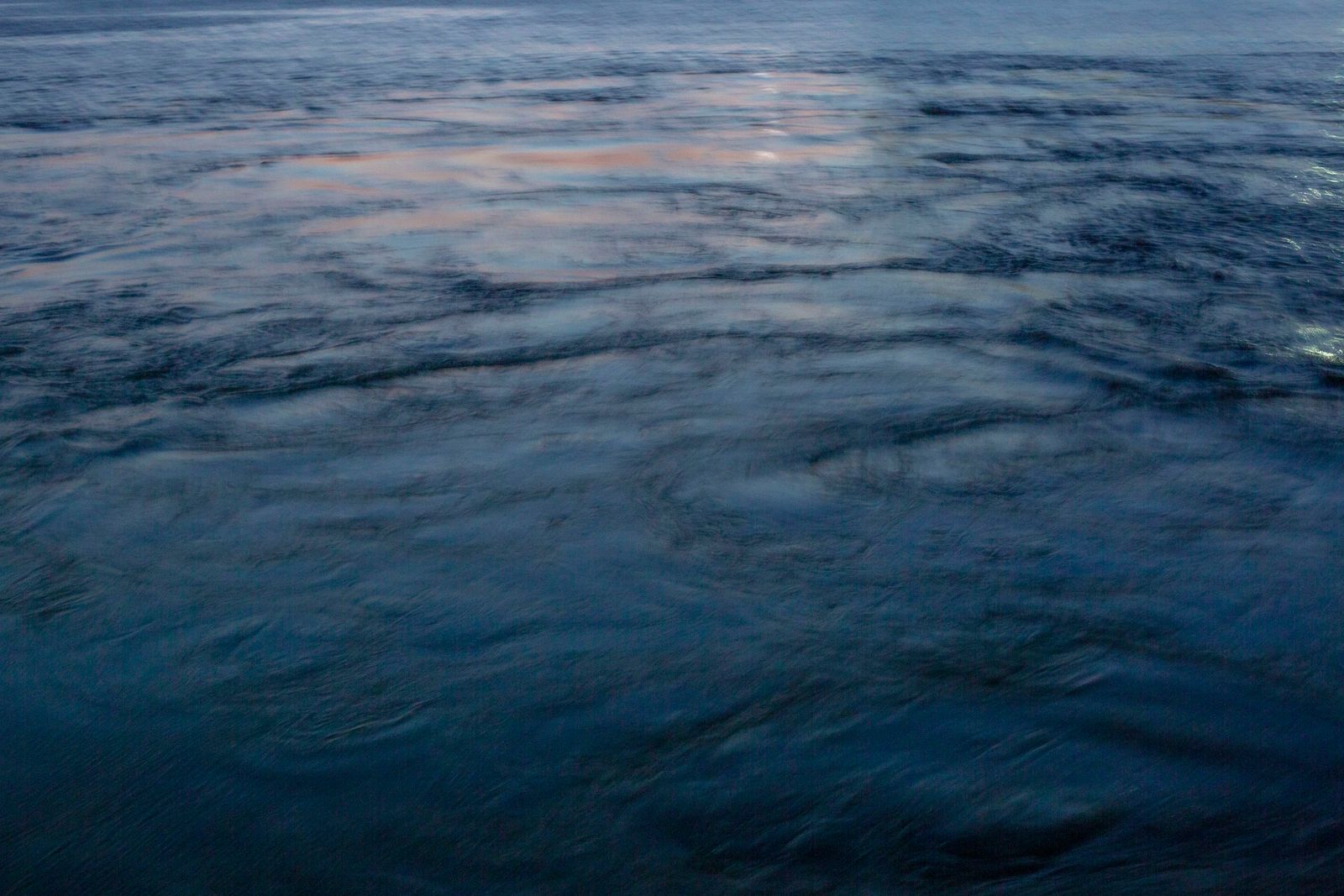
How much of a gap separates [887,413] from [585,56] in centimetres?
1019

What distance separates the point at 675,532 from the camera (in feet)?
9.87

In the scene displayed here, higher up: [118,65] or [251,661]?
[118,65]

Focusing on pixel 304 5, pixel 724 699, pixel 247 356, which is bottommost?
pixel 724 699

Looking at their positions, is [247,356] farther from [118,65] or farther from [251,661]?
[118,65]

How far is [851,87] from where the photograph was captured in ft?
33.8

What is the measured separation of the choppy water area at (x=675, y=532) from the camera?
2092 mm

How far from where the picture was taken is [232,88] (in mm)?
10516

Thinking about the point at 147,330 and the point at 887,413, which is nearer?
the point at 887,413

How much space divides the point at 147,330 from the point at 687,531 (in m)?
2.46

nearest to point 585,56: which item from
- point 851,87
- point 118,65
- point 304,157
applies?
point 851,87

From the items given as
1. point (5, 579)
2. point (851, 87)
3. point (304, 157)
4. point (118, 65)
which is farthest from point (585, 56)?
point (5, 579)

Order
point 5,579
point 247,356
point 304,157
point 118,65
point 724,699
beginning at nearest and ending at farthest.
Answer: point 724,699 → point 5,579 → point 247,356 → point 304,157 → point 118,65

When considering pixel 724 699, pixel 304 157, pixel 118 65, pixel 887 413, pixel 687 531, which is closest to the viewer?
pixel 724 699

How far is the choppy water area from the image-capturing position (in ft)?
6.86
